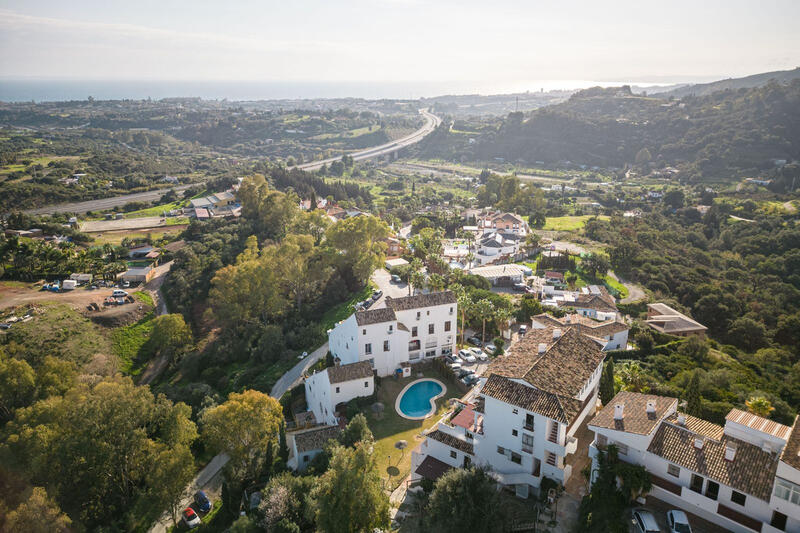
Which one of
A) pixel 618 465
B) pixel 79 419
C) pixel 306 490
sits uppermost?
pixel 618 465

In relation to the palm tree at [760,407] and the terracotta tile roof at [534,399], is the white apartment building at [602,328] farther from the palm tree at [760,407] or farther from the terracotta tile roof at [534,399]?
the terracotta tile roof at [534,399]

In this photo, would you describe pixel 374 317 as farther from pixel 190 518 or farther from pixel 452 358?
pixel 190 518

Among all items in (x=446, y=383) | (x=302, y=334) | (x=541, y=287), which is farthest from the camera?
(x=541, y=287)

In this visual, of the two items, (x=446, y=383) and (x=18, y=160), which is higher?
(x=18, y=160)

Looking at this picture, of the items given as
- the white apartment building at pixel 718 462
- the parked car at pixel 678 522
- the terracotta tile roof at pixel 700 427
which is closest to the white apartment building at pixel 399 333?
the white apartment building at pixel 718 462

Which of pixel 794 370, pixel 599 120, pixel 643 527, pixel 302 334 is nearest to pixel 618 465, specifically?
pixel 643 527

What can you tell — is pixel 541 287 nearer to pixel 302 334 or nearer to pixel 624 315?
pixel 624 315
